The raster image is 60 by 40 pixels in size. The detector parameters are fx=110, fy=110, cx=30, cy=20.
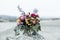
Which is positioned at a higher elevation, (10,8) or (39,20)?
(10,8)

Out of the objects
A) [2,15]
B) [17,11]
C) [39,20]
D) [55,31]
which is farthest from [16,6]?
[55,31]

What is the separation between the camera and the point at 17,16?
42.8 inches

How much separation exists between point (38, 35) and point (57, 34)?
0.19m

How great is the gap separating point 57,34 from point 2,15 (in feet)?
1.90

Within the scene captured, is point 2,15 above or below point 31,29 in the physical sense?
above

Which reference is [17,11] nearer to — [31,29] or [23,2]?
[23,2]

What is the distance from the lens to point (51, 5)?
1109 millimetres

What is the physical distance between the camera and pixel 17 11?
1093 millimetres

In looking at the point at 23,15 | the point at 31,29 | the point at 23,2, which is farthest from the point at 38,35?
the point at 23,2

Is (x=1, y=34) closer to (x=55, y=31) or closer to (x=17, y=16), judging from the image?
(x=17, y=16)

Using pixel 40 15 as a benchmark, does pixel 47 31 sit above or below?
below

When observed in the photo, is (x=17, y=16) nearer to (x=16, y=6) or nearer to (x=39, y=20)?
(x=16, y=6)

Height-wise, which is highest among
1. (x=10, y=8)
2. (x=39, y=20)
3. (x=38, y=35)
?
(x=10, y=8)

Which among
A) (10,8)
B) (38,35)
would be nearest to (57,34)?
(38,35)
